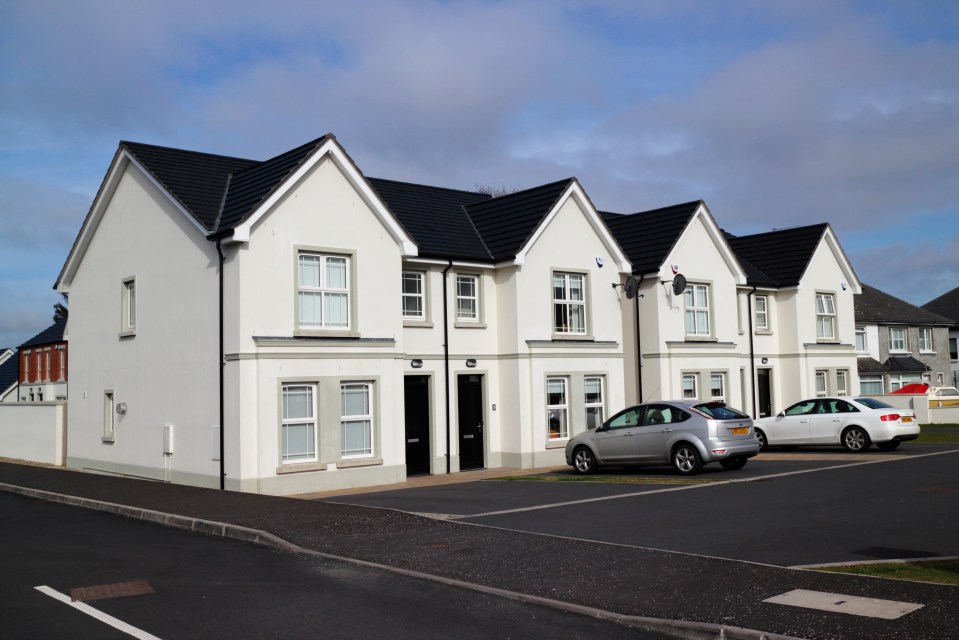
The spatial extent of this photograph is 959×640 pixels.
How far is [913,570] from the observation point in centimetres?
957

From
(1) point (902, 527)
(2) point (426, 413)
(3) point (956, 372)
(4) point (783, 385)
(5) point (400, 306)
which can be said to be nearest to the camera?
(1) point (902, 527)

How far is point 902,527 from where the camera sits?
12.5 meters

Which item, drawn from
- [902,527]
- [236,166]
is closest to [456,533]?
[902,527]

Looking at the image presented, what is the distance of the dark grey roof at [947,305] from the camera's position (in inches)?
2650

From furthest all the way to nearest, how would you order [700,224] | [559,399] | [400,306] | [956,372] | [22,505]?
[956,372] → [700,224] → [559,399] → [400,306] → [22,505]

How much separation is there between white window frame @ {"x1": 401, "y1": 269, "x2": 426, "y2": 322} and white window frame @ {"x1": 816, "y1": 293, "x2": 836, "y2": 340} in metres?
17.7

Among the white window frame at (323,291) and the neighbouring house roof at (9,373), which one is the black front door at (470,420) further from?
the neighbouring house roof at (9,373)

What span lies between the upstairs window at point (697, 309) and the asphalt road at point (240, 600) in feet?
62.5

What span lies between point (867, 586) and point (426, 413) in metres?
15.7

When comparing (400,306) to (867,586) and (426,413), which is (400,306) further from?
(867,586)

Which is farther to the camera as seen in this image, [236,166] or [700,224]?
[700,224]

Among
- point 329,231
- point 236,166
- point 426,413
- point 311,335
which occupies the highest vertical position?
point 236,166

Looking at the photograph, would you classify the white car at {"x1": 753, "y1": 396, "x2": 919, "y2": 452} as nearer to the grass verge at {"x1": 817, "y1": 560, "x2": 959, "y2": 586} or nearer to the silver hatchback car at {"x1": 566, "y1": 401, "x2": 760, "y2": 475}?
the silver hatchback car at {"x1": 566, "y1": 401, "x2": 760, "y2": 475}

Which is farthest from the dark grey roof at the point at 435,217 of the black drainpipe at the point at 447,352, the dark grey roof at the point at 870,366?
the dark grey roof at the point at 870,366
